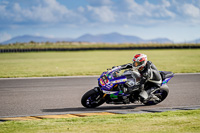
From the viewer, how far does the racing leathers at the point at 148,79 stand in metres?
7.81

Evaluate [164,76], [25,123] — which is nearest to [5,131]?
[25,123]

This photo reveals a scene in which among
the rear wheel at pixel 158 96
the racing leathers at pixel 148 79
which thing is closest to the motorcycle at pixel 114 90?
the racing leathers at pixel 148 79

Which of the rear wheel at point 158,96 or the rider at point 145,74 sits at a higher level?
the rider at point 145,74

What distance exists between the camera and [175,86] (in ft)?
38.8

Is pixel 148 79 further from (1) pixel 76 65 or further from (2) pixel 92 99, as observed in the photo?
(1) pixel 76 65

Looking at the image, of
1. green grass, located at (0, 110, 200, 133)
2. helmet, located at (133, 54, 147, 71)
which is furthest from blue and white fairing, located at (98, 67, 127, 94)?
green grass, located at (0, 110, 200, 133)

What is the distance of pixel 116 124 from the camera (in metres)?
5.72

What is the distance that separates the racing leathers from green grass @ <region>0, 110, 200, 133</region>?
52.5 inches

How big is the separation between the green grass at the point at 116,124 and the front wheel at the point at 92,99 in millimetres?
1257

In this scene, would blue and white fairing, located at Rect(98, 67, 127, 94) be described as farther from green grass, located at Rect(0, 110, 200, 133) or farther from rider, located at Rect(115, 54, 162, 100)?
green grass, located at Rect(0, 110, 200, 133)

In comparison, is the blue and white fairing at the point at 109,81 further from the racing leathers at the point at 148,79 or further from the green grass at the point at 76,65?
the green grass at the point at 76,65

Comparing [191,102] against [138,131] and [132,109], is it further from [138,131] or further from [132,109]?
[138,131]

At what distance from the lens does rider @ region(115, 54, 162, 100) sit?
7812mm

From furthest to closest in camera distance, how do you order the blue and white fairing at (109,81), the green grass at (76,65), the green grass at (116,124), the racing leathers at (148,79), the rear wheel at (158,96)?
the green grass at (76,65)
the rear wheel at (158,96)
the racing leathers at (148,79)
the blue and white fairing at (109,81)
the green grass at (116,124)
